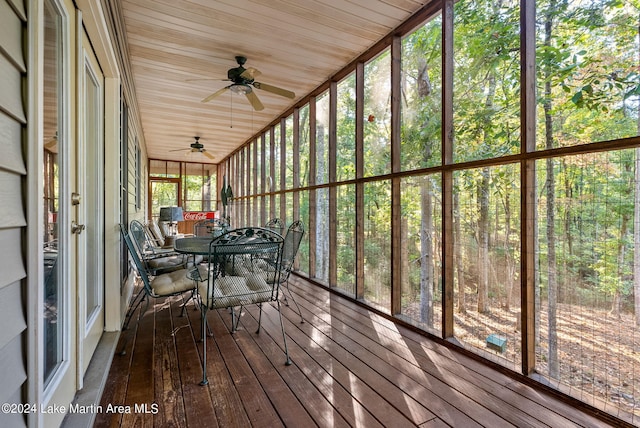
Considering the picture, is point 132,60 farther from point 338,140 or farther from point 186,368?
point 186,368

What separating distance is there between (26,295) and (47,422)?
634 mm

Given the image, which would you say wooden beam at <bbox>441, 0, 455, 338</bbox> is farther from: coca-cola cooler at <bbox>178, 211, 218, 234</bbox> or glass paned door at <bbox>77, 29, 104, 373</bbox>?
coca-cola cooler at <bbox>178, 211, 218, 234</bbox>

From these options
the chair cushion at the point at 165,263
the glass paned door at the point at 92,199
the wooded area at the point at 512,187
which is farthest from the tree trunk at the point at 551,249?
the chair cushion at the point at 165,263

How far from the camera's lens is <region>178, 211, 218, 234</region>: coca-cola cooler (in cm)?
966

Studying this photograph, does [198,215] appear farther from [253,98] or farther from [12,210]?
[12,210]

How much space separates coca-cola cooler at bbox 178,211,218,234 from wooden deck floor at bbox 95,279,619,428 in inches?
301

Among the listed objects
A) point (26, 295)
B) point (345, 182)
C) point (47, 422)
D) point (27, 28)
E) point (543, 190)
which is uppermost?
point (27, 28)

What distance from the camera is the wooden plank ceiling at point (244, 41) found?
2.49 meters

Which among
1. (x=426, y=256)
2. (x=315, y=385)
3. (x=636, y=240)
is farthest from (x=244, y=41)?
(x=636, y=240)

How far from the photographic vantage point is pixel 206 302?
1.93 m

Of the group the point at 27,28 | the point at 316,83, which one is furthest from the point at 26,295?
the point at 316,83

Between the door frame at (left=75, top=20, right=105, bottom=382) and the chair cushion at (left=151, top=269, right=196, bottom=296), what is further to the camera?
the chair cushion at (left=151, top=269, right=196, bottom=296)

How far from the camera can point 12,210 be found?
31.3 inches

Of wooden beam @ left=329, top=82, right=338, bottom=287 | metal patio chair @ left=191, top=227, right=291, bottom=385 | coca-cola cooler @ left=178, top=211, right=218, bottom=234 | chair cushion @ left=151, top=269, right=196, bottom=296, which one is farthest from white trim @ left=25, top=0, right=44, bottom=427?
coca-cola cooler @ left=178, top=211, right=218, bottom=234
